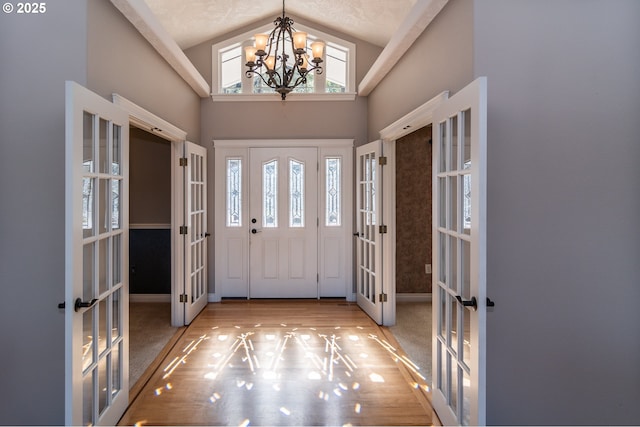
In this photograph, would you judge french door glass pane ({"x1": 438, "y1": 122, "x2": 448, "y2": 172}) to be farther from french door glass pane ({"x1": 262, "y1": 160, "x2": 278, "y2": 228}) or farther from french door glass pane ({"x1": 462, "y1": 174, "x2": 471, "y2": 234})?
french door glass pane ({"x1": 262, "y1": 160, "x2": 278, "y2": 228})

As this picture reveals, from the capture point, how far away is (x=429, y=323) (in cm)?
416

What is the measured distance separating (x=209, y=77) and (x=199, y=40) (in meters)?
0.47

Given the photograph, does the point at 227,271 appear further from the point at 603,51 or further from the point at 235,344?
the point at 603,51

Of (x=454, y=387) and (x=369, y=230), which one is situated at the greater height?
(x=369, y=230)

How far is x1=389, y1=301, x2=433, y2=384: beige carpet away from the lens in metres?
3.23

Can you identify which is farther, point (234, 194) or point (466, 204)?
point (234, 194)

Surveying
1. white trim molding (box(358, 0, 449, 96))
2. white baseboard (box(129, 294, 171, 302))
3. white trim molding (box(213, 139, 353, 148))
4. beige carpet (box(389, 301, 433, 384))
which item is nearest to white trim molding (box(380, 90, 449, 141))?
white trim molding (box(358, 0, 449, 96))

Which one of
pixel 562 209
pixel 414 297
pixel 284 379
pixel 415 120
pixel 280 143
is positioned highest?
pixel 280 143

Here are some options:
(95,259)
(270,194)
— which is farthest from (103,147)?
(270,194)

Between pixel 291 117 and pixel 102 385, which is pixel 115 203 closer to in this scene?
pixel 102 385

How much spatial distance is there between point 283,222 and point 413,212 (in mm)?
1788

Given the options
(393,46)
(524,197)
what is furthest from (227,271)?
(524,197)

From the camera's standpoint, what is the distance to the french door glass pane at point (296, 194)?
5016 millimetres

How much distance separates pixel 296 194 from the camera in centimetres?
503
